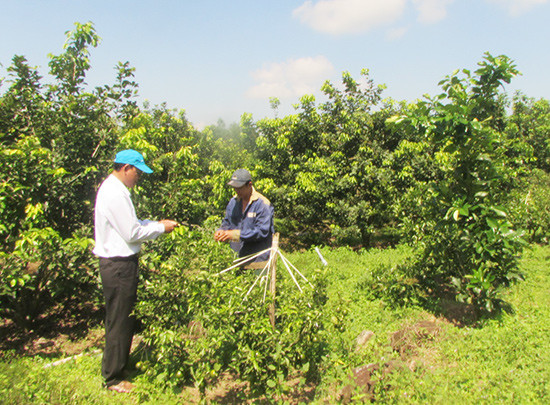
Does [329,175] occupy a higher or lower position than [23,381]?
higher

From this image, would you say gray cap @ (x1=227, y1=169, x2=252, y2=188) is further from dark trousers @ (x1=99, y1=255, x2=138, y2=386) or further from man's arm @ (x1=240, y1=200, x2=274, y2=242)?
dark trousers @ (x1=99, y1=255, x2=138, y2=386)

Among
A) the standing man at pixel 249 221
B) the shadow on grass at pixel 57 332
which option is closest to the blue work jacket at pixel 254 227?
the standing man at pixel 249 221

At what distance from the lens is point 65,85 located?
483 cm

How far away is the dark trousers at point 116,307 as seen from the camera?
316 cm

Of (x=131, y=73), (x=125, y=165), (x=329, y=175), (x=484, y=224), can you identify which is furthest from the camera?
(x=329, y=175)

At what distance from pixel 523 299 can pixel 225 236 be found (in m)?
4.16

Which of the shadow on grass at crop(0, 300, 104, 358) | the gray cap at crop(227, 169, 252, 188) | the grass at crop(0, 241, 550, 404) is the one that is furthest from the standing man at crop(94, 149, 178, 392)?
the shadow on grass at crop(0, 300, 104, 358)

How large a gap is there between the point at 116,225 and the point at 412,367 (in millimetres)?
2820

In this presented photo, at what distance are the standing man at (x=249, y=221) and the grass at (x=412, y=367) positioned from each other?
764mm

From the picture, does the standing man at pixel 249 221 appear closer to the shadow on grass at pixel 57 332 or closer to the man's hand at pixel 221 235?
the man's hand at pixel 221 235

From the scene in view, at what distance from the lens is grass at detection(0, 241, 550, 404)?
2.91 metres

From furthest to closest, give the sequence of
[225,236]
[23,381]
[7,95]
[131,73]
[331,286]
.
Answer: [331,286]
[131,73]
[7,95]
[225,236]
[23,381]

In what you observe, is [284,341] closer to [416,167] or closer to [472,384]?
[472,384]

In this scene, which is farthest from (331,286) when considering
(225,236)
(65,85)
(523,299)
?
(65,85)
